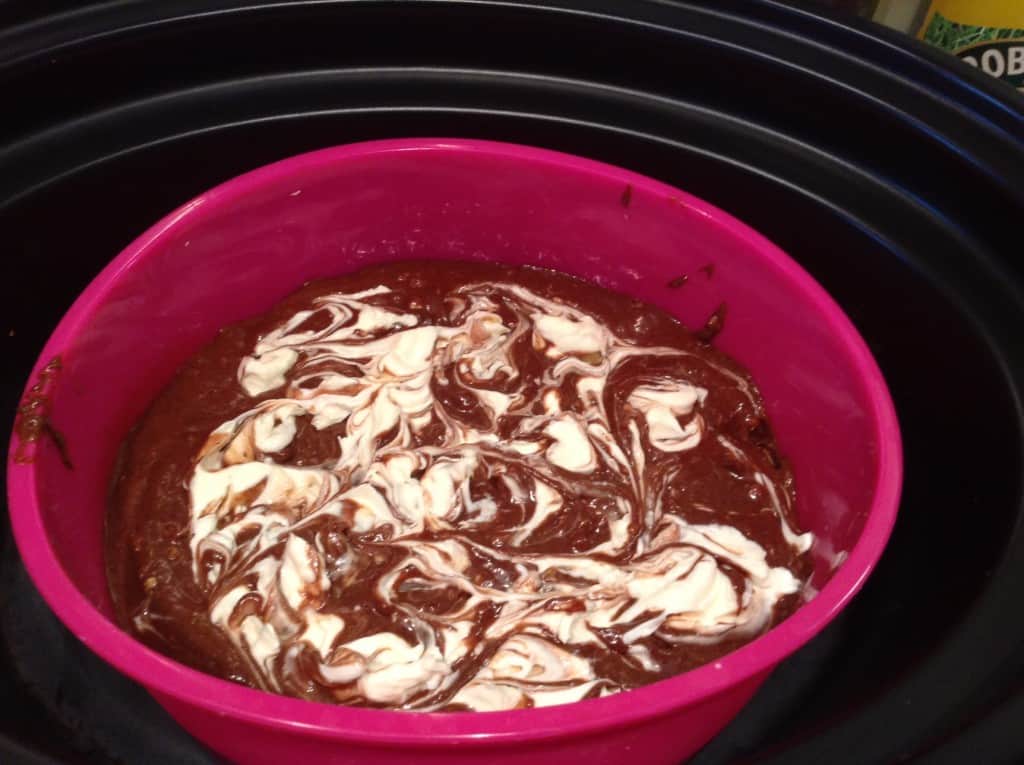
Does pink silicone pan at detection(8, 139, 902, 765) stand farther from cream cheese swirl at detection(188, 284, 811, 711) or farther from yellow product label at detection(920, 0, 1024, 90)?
yellow product label at detection(920, 0, 1024, 90)

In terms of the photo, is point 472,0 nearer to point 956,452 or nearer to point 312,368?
point 312,368

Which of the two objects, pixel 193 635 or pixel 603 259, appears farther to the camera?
pixel 603 259

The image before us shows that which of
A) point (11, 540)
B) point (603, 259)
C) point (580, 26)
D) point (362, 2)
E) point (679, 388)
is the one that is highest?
point (580, 26)

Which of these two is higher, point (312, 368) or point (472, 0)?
point (472, 0)

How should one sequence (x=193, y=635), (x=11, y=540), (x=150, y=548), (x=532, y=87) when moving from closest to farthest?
(x=193, y=635) < (x=150, y=548) < (x=11, y=540) < (x=532, y=87)

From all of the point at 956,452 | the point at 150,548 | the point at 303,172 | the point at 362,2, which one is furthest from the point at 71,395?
the point at 956,452

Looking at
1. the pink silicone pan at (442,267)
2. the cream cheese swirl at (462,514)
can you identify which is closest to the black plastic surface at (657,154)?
the pink silicone pan at (442,267)

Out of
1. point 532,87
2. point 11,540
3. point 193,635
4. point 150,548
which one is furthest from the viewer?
point 532,87
